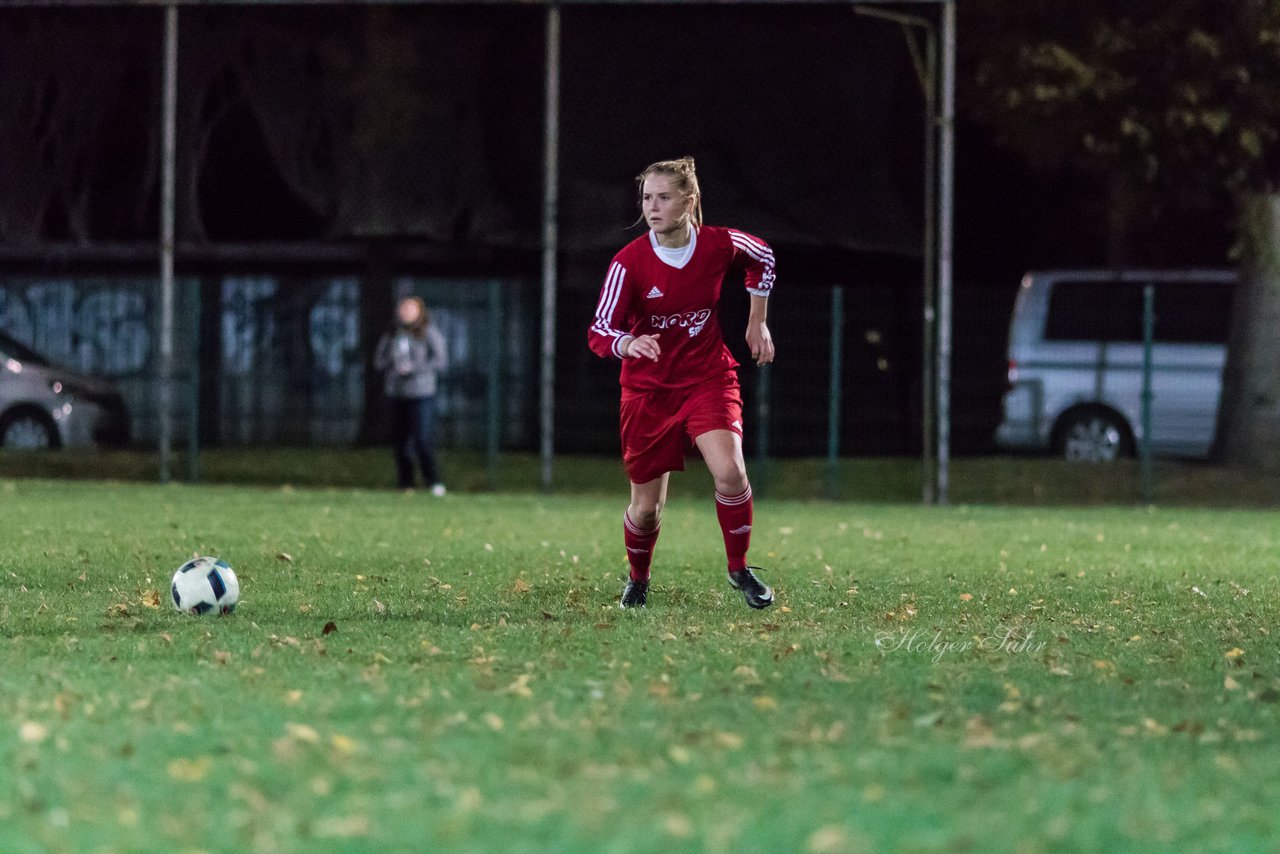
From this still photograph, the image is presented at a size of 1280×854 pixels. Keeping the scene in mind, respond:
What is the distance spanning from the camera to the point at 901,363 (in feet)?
64.2

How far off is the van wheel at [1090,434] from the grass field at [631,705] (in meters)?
8.33

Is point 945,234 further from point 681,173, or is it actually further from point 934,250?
point 681,173

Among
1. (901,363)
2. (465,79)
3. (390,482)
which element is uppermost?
(465,79)

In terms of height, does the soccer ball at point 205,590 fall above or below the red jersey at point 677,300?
below

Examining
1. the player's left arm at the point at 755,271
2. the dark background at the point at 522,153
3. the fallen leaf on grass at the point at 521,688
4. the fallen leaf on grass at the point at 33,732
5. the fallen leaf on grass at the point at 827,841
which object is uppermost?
the dark background at the point at 522,153

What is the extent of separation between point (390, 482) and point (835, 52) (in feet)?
19.8

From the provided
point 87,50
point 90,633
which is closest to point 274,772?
point 90,633

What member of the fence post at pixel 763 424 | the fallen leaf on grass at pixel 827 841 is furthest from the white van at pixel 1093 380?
the fallen leaf on grass at pixel 827 841

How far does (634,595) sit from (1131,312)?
40.6 feet

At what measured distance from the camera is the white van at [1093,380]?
64.1 ft

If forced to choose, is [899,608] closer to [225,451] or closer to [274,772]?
[274,772]

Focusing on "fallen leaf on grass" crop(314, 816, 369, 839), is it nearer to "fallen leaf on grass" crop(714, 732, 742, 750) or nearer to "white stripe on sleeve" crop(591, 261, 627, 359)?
"fallen leaf on grass" crop(714, 732, 742, 750)

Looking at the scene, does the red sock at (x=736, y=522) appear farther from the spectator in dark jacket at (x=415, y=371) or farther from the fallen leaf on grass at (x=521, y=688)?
the spectator in dark jacket at (x=415, y=371)

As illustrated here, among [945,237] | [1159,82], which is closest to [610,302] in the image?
[945,237]
